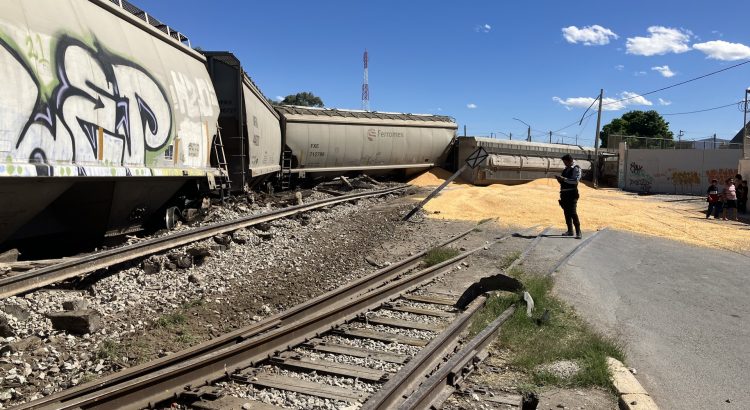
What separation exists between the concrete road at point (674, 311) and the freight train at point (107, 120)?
677cm

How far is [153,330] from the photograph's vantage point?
231 inches

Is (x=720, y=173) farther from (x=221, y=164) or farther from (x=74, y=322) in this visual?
(x=74, y=322)

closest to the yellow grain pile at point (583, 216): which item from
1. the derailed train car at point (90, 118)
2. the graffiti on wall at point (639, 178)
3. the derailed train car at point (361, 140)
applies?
the derailed train car at point (361, 140)

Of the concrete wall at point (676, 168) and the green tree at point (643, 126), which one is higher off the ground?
the green tree at point (643, 126)

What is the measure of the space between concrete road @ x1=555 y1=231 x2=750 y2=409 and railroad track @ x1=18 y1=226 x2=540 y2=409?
1.86 meters

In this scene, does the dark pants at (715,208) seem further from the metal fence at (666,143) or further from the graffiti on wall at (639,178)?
the graffiti on wall at (639,178)

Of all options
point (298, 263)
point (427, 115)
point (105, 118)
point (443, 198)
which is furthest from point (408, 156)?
point (105, 118)

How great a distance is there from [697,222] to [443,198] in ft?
27.3

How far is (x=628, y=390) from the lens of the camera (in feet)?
14.9

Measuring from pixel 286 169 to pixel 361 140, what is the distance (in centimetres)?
511

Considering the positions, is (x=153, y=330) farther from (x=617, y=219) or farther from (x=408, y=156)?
(x=408, y=156)

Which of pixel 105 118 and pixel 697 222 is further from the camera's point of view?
pixel 697 222

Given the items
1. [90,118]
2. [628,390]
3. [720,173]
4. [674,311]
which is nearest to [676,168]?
[720,173]

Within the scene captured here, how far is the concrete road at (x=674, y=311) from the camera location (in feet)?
16.1
